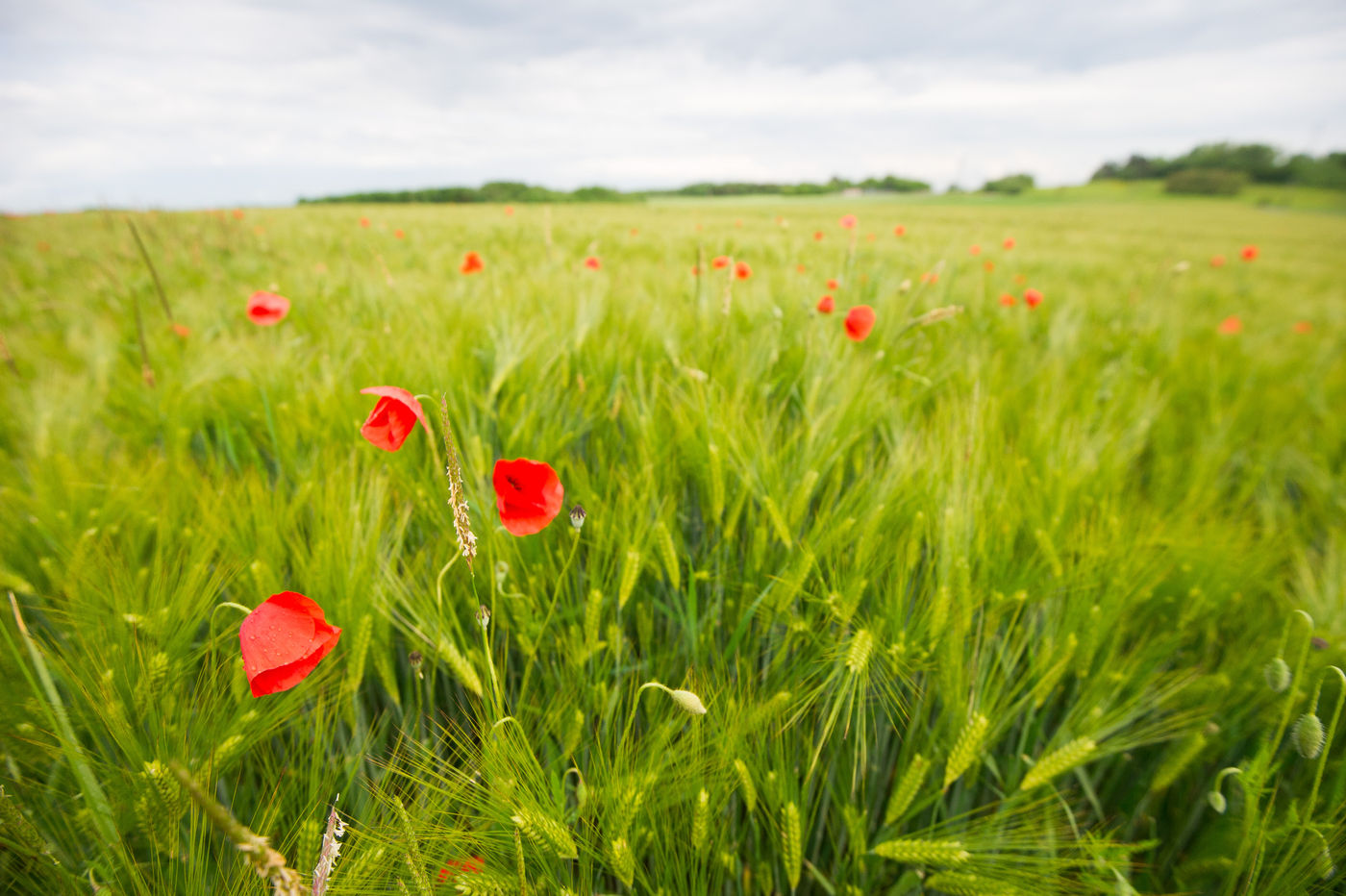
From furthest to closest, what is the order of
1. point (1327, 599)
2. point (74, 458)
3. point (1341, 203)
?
point (1341, 203) < point (74, 458) < point (1327, 599)

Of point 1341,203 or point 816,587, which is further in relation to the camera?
point 1341,203

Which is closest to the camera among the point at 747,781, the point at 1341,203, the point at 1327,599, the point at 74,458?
the point at 747,781

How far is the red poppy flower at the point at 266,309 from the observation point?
142 centimetres

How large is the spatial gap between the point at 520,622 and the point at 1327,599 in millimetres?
1265

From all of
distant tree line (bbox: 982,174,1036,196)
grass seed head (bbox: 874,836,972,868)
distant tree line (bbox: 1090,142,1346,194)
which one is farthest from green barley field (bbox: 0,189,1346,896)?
distant tree line (bbox: 1090,142,1346,194)

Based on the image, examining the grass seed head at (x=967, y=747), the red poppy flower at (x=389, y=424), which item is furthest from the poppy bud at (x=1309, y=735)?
the red poppy flower at (x=389, y=424)

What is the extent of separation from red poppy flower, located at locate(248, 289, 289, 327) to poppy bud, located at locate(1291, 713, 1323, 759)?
6.24 feet

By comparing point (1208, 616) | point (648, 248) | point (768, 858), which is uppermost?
point (648, 248)

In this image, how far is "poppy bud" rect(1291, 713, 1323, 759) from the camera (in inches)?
21.5

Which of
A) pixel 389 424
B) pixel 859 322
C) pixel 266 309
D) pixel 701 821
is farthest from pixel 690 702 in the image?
pixel 266 309

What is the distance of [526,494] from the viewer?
0.67 m

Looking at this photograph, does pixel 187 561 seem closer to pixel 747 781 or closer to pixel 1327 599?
pixel 747 781

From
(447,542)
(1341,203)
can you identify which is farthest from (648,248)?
(1341,203)

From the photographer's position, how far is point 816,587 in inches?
30.9
